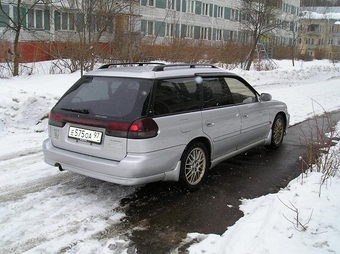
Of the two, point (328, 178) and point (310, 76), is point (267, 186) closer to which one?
point (328, 178)

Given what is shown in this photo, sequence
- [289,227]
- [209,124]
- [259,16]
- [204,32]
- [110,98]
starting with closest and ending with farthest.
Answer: [289,227], [110,98], [209,124], [259,16], [204,32]

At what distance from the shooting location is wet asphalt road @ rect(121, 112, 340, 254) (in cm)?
383

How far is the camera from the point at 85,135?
4.46 metres

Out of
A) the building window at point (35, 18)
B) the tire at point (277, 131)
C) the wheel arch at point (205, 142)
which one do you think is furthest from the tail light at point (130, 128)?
the building window at point (35, 18)

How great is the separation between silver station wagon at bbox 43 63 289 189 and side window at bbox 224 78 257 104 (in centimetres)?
16

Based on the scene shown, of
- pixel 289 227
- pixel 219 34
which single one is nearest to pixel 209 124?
pixel 289 227

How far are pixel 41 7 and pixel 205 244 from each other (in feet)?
96.5

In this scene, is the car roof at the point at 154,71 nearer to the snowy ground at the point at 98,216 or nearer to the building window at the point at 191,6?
the snowy ground at the point at 98,216

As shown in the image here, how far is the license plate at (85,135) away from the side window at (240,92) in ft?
7.84

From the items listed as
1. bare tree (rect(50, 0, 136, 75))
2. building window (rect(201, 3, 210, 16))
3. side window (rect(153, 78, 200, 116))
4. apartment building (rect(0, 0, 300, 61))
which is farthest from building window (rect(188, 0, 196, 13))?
side window (rect(153, 78, 200, 116))

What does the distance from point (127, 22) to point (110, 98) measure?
1887cm

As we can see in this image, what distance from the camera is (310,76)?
2469 centimetres

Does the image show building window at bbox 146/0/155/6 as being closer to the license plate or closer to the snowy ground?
the snowy ground

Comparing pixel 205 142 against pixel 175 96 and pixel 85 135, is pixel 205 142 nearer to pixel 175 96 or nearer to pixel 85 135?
pixel 175 96
